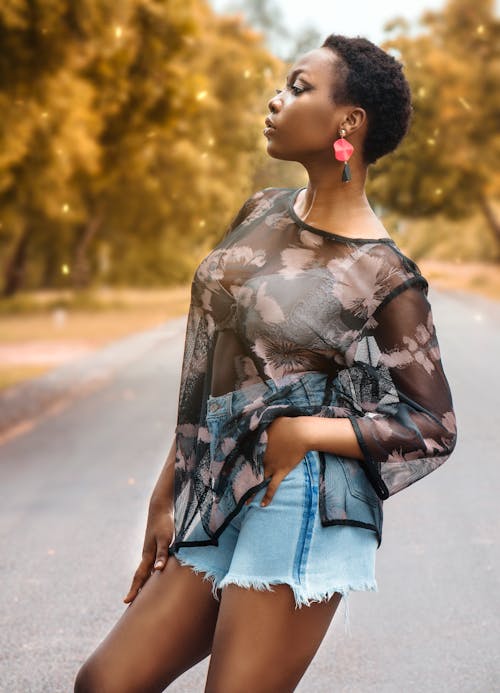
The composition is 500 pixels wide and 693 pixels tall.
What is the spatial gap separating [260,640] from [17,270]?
41770 millimetres

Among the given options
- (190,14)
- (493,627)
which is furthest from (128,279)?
(493,627)

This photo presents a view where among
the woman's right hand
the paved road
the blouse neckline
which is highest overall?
the blouse neckline

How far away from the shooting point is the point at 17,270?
141ft

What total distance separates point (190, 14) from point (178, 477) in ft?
42.3

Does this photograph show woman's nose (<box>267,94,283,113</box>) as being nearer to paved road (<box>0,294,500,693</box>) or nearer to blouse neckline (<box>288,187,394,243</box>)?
blouse neckline (<box>288,187,394,243</box>)

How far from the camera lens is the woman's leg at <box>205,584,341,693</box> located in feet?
7.34

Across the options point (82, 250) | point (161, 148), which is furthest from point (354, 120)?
point (82, 250)

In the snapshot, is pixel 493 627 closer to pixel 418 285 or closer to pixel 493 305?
pixel 418 285

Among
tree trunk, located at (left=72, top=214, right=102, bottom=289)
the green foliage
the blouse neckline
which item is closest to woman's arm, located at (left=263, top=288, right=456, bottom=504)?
the blouse neckline

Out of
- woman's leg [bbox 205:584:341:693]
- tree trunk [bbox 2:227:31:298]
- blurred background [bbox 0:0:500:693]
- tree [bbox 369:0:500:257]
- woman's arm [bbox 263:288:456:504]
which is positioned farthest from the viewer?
tree trunk [bbox 2:227:31:298]

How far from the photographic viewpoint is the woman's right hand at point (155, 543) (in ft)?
8.60

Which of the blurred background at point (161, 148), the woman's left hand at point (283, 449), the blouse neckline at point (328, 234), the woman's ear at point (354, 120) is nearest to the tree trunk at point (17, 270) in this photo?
the blurred background at point (161, 148)

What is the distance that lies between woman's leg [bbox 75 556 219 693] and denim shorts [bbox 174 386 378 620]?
131 millimetres

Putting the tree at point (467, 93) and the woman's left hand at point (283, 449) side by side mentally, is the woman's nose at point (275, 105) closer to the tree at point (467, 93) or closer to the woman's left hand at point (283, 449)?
the woman's left hand at point (283, 449)
